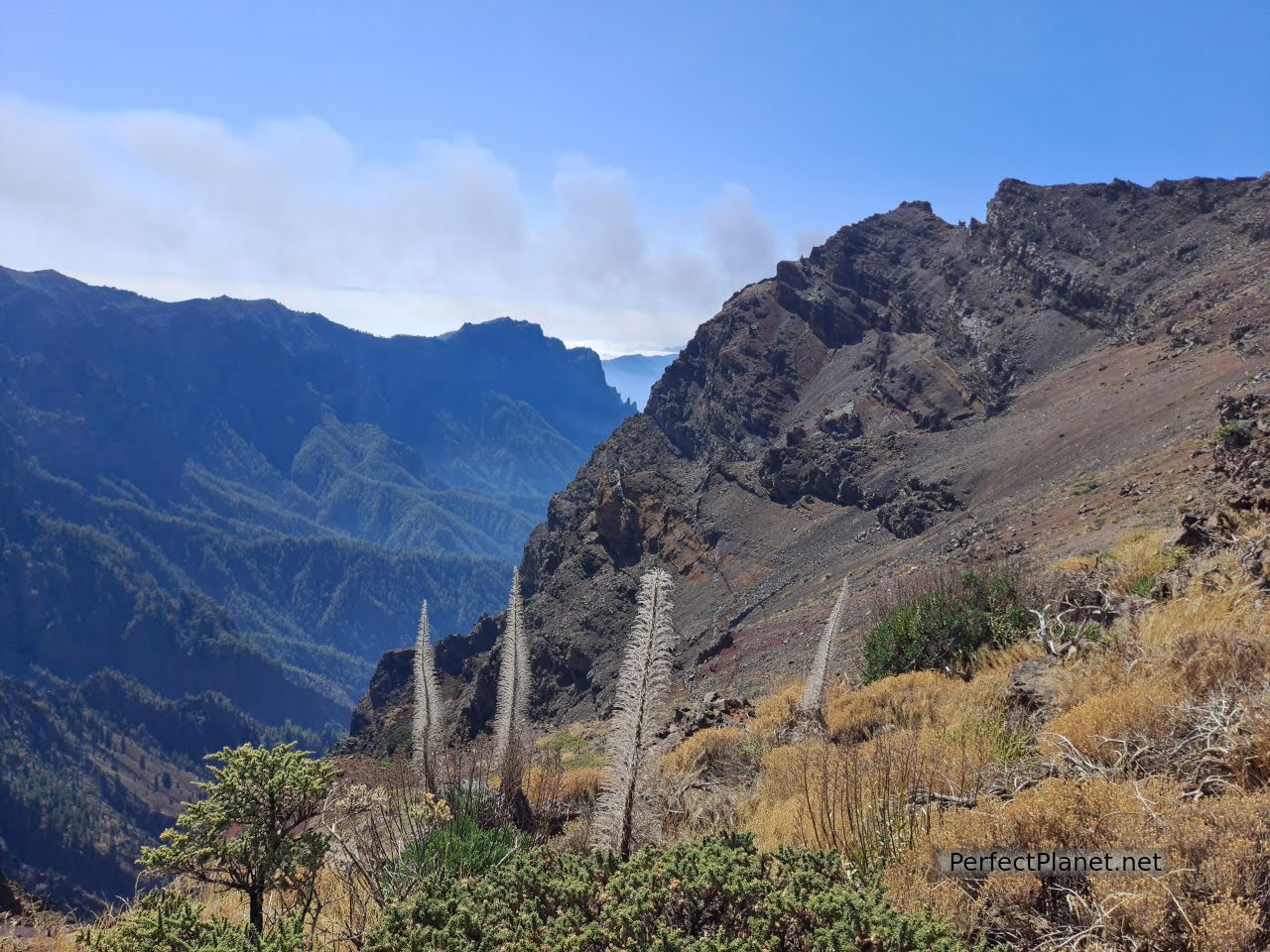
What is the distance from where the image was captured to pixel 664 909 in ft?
10.7

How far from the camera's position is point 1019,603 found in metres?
9.84

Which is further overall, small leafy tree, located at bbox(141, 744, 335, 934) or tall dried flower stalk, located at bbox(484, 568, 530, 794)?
tall dried flower stalk, located at bbox(484, 568, 530, 794)

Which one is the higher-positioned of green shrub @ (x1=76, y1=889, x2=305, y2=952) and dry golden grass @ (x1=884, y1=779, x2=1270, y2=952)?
dry golden grass @ (x1=884, y1=779, x2=1270, y2=952)

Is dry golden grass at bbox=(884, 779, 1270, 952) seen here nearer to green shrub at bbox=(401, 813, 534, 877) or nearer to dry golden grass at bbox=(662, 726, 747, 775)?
green shrub at bbox=(401, 813, 534, 877)

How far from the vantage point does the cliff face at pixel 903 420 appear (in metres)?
40.2

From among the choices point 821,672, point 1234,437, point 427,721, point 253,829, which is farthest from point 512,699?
point 1234,437

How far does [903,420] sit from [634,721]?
64.4m

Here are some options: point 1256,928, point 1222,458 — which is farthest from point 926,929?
point 1222,458

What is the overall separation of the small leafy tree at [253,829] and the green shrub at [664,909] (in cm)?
87

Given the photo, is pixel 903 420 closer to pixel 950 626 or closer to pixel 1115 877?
pixel 950 626

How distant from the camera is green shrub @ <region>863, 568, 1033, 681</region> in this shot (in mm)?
9609

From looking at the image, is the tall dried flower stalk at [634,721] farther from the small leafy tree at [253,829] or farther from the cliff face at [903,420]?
the cliff face at [903,420]

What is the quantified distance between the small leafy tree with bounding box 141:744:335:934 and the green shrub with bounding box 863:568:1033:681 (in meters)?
8.12

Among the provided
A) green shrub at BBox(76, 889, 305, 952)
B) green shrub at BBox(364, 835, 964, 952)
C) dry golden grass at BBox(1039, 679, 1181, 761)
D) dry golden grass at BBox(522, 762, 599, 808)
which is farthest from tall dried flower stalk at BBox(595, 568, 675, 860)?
dry golden grass at BBox(1039, 679, 1181, 761)
